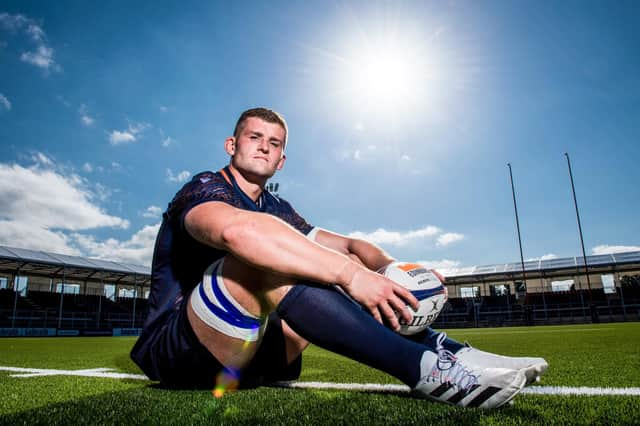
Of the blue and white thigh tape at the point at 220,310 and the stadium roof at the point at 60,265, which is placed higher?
the stadium roof at the point at 60,265

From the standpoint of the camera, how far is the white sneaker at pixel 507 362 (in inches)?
56.7

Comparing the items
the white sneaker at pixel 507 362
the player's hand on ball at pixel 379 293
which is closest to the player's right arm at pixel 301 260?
the player's hand on ball at pixel 379 293

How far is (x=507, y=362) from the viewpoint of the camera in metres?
1.50

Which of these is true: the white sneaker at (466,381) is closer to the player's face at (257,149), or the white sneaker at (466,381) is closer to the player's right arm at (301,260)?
the player's right arm at (301,260)

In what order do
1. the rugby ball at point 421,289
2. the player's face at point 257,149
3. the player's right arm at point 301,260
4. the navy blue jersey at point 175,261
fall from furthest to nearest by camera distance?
1. the player's face at point 257,149
2. the navy blue jersey at point 175,261
3. the rugby ball at point 421,289
4. the player's right arm at point 301,260

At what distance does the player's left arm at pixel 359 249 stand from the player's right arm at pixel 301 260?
0.73 m

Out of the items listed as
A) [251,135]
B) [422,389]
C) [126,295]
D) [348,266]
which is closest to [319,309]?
[348,266]

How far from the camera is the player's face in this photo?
2.05 metres

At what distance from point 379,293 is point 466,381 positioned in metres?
0.43

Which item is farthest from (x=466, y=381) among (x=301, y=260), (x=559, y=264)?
(x=559, y=264)

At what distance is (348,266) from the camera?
1.33 m

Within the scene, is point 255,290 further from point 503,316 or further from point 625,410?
point 503,316

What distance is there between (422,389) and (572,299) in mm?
38285

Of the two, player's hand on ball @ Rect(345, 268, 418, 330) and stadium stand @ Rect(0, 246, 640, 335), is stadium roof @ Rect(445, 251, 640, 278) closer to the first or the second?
stadium stand @ Rect(0, 246, 640, 335)
